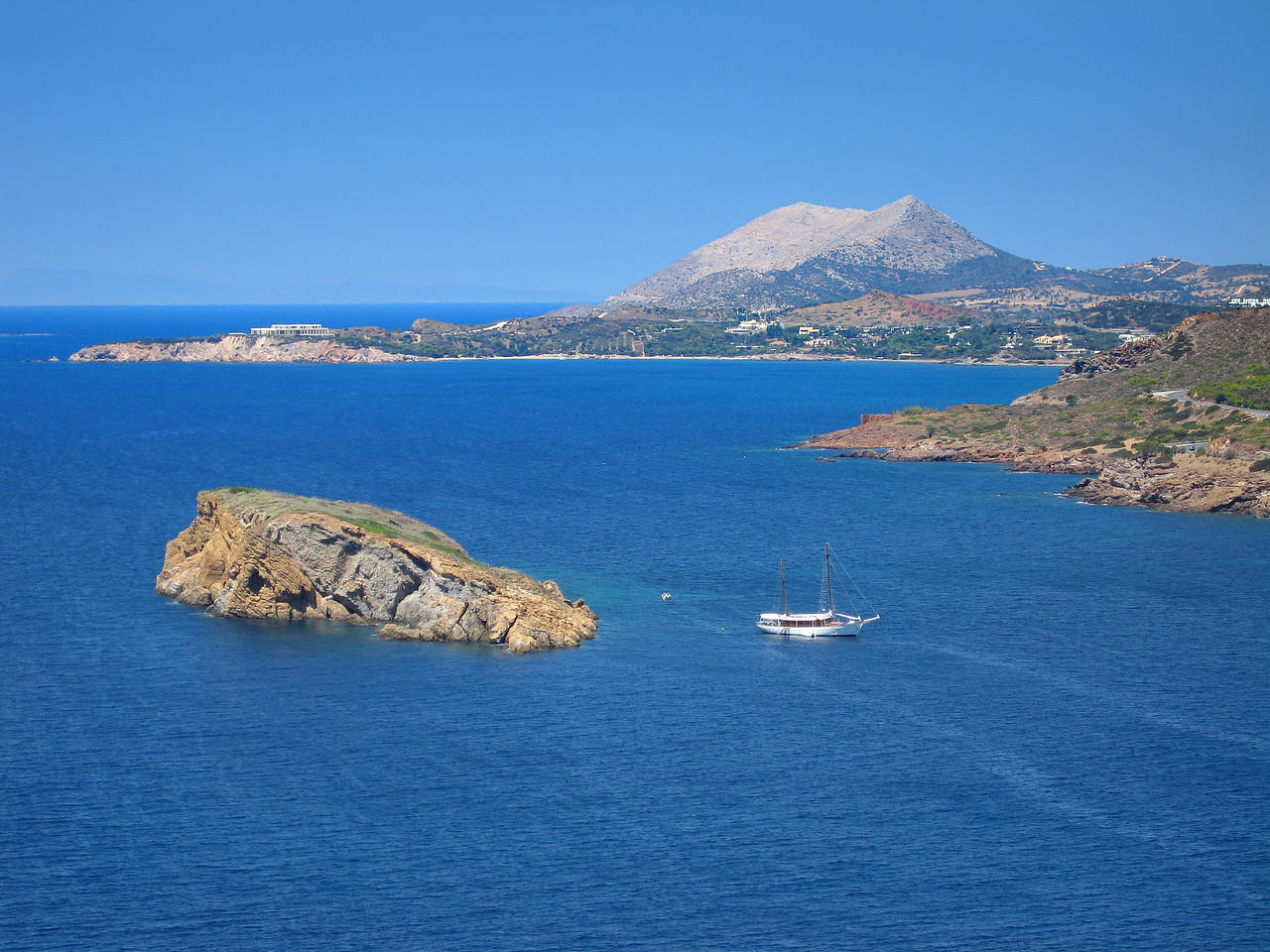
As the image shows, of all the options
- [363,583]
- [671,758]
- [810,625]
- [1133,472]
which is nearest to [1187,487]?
[1133,472]

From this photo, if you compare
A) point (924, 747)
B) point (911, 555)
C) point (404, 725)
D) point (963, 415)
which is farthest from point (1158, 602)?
point (963, 415)

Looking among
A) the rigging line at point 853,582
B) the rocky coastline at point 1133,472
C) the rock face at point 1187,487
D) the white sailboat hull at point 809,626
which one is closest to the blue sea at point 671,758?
the white sailboat hull at point 809,626

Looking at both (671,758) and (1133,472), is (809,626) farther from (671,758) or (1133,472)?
(1133,472)

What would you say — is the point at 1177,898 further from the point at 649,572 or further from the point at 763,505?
the point at 763,505

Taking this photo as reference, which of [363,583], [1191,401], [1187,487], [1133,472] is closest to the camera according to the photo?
[363,583]

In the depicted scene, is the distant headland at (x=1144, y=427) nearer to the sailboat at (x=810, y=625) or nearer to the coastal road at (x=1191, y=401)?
the coastal road at (x=1191, y=401)

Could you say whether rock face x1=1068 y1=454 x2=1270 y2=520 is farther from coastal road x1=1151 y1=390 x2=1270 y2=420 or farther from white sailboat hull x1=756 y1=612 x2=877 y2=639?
white sailboat hull x1=756 y1=612 x2=877 y2=639
